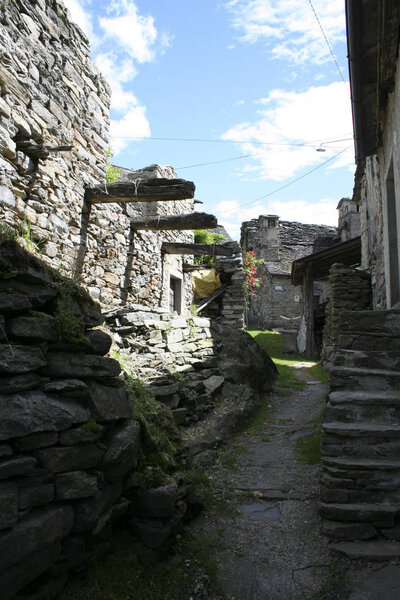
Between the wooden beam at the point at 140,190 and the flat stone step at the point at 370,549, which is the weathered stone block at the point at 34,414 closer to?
the flat stone step at the point at 370,549

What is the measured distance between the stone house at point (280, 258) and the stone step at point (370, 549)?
1739 cm

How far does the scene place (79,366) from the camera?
9.38ft

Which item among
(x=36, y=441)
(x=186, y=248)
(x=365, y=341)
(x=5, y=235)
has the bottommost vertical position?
(x=36, y=441)

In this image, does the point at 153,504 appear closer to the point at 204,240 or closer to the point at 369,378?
the point at 369,378

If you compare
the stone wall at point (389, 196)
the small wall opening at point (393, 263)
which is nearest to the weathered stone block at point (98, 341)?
the stone wall at point (389, 196)

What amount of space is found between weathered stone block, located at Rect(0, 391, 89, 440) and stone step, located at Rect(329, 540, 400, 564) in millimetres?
2041

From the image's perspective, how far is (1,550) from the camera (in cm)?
208

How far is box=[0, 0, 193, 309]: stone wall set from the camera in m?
5.49

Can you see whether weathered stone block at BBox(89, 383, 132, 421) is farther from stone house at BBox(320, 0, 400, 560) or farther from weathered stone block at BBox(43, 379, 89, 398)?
stone house at BBox(320, 0, 400, 560)

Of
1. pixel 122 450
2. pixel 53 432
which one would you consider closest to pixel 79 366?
pixel 53 432

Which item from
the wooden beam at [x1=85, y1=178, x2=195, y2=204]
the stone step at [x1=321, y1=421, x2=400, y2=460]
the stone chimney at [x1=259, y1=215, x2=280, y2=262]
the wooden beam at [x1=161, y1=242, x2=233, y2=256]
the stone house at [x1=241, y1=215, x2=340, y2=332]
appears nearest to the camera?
the stone step at [x1=321, y1=421, x2=400, y2=460]

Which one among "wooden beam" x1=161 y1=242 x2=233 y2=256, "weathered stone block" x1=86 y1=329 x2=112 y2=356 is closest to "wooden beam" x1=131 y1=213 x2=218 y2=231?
"wooden beam" x1=161 y1=242 x2=233 y2=256

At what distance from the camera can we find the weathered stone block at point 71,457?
2461 millimetres

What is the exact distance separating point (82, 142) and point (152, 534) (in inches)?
241
